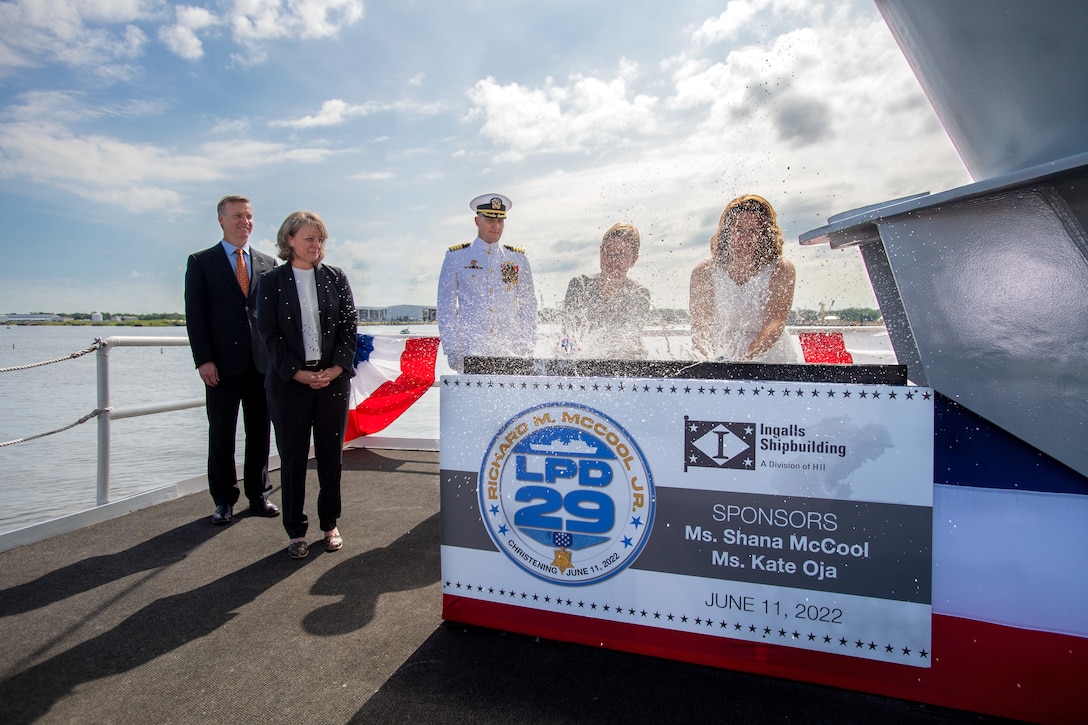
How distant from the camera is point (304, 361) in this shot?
3.04m

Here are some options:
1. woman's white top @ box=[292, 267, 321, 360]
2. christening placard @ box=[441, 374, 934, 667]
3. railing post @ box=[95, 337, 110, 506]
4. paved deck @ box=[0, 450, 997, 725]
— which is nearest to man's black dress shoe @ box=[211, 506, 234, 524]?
paved deck @ box=[0, 450, 997, 725]

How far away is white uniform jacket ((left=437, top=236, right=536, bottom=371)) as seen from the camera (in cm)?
371

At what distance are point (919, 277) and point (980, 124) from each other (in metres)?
0.62

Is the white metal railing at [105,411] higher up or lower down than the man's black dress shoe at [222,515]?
higher up

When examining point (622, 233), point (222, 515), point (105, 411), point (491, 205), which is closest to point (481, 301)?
point (491, 205)

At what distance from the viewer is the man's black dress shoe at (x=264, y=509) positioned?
12.0ft

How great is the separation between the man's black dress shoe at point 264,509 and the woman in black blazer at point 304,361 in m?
0.71

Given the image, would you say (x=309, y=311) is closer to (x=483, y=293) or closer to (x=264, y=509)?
(x=483, y=293)

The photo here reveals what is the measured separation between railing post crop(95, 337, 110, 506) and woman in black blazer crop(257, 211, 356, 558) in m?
1.40

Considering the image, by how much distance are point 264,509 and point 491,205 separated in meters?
2.48

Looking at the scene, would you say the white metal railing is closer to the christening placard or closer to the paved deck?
the paved deck

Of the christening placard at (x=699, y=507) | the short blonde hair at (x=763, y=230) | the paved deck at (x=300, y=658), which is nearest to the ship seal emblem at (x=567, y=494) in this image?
the christening placard at (x=699, y=507)

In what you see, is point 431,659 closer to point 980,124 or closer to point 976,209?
point 976,209

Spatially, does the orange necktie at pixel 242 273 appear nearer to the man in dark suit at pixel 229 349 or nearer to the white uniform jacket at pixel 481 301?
the man in dark suit at pixel 229 349
